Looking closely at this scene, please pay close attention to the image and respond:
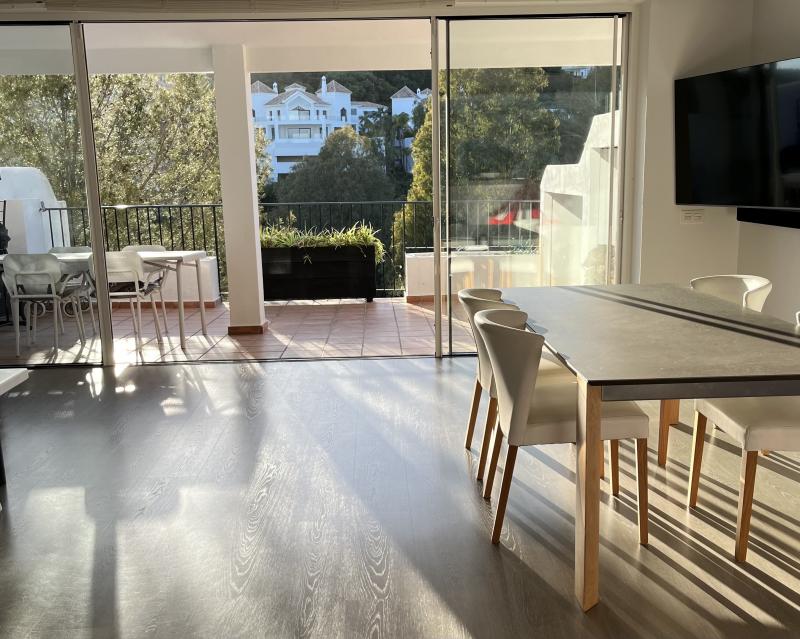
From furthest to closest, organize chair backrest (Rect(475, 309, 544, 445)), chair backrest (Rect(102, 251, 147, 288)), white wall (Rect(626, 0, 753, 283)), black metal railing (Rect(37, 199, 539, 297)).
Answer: chair backrest (Rect(102, 251, 147, 288)), black metal railing (Rect(37, 199, 539, 297)), white wall (Rect(626, 0, 753, 283)), chair backrest (Rect(475, 309, 544, 445))

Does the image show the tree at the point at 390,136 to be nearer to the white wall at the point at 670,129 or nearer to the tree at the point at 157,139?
the tree at the point at 157,139

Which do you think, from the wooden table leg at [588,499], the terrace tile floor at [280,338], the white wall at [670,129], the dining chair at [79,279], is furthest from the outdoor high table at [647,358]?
the dining chair at [79,279]

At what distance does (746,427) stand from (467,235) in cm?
319

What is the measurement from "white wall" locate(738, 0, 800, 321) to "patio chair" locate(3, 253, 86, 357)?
495 centimetres

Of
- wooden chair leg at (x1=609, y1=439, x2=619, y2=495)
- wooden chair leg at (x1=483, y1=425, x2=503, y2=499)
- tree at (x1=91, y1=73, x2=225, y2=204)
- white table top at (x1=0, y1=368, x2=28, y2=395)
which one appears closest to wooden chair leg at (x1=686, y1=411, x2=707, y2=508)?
wooden chair leg at (x1=609, y1=439, x2=619, y2=495)

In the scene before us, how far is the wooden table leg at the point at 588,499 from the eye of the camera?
2273mm

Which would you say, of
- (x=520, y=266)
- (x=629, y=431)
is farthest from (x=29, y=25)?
(x=629, y=431)

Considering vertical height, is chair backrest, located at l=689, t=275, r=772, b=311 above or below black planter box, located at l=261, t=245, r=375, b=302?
above

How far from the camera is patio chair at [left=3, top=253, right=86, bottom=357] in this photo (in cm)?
559

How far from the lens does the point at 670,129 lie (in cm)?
522

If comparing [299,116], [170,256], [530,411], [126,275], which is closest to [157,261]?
[170,256]

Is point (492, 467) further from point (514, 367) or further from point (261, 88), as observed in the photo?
point (261, 88)

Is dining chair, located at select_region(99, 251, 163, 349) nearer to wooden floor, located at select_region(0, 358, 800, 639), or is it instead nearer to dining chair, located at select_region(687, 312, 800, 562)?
wooden floor, located at select_region(0, 358, 800, 639)

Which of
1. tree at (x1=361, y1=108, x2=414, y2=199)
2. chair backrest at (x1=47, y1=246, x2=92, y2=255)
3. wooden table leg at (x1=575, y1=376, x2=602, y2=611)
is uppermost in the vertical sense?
tree at (x1=361, y1=108, x2=414, y2=199)
